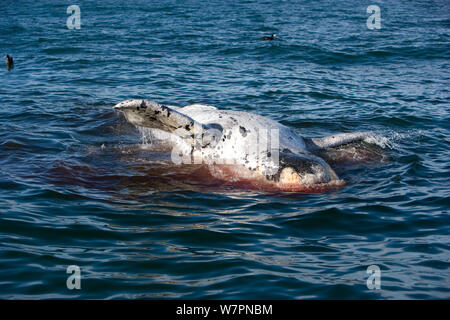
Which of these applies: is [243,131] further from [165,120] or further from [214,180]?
[165,120]

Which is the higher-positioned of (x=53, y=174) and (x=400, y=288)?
(x=53, y=174)

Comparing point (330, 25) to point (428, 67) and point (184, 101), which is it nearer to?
point (428, 67)

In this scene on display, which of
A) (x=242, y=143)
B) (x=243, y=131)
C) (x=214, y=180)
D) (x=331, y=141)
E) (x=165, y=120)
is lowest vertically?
(x=214, y=180)

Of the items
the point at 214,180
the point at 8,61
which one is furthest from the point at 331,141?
the point at 8,61

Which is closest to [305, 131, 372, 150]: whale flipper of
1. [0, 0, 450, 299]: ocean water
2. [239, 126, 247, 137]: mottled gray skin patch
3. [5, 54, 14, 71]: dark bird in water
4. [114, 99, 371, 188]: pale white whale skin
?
[114, 99, 371, 188]: pale white whale skin

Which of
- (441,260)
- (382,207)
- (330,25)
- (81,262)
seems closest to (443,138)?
(382,207)

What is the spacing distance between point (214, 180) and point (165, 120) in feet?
4.19

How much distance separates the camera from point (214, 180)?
29.1ft

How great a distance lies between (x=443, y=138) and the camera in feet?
37.3

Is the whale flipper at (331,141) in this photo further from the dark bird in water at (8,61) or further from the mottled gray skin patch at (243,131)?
the dark bird in water at (8,61)

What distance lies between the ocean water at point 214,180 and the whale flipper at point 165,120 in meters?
0.64

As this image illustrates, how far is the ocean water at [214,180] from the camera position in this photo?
576cm

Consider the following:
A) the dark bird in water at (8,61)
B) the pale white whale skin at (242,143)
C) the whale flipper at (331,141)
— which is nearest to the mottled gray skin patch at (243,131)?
the pale white whale skin at (242,143)

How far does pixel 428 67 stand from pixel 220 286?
14522mm
